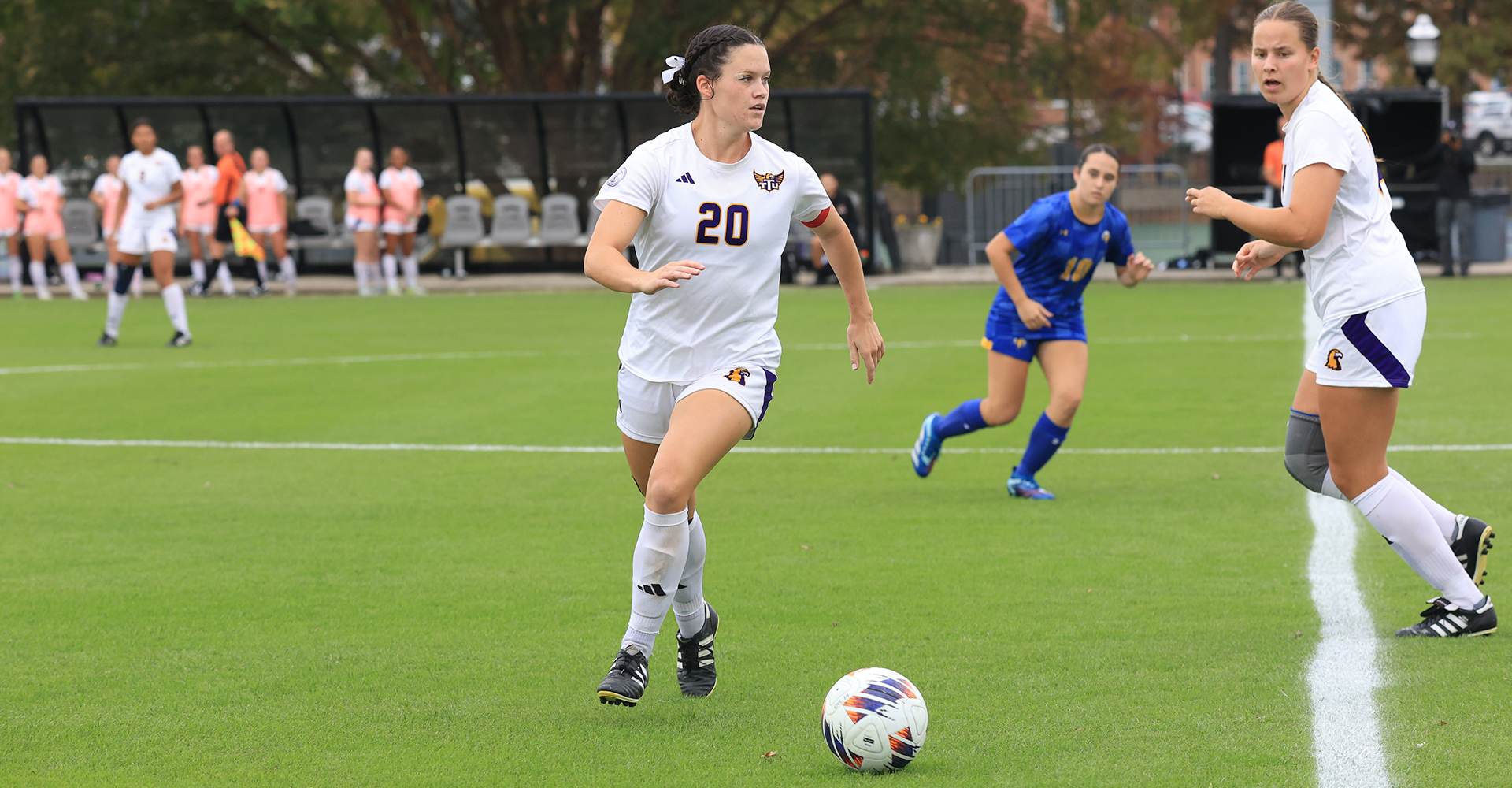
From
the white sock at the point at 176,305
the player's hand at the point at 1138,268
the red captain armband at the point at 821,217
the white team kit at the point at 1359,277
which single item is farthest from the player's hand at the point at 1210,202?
the white sock at the point at 176,305

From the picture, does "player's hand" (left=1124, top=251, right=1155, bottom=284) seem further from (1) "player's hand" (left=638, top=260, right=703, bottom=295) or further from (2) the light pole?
(2) the light pole

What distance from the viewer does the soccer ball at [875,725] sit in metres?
4.27

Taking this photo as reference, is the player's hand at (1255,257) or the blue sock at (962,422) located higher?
the player's hand at (1255,257)

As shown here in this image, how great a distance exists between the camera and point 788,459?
382 inches

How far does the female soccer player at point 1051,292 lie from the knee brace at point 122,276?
10705 mm

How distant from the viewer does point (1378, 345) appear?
5078mm

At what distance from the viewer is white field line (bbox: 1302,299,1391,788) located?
13.9 ft

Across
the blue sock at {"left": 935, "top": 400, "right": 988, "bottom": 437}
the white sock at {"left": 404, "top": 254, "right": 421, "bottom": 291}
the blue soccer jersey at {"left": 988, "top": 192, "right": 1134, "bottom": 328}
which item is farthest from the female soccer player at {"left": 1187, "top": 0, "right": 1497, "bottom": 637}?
the white sock at {"left": 404, "top": 254, "right": 421, "bottom": 291}

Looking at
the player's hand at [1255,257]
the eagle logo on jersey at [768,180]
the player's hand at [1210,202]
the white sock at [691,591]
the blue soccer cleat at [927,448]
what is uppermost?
the eagle logo on jersey at [768,180]

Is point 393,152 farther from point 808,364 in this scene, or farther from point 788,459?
point 788,459

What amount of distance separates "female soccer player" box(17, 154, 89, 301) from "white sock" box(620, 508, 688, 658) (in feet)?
73.7

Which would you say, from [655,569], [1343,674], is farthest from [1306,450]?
[655,569]

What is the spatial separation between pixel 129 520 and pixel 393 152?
57.7 ft

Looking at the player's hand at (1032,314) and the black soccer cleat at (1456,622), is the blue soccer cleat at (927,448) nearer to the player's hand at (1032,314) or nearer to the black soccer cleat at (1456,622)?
the player's hand at (1032,314)
